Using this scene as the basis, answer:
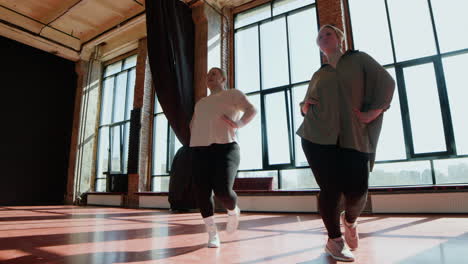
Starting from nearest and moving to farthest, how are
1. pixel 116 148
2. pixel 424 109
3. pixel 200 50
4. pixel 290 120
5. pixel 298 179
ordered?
pixel 424 109 → pixel 298 179 → pixel 290 120 → pixel 200 50 → pixel 116 148

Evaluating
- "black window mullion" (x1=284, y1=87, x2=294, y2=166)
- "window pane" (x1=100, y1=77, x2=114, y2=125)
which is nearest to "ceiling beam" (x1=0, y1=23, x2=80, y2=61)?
"window pane" (x1=100, y1=77, x2=114, y2=125)

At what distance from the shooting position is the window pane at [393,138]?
4367mm

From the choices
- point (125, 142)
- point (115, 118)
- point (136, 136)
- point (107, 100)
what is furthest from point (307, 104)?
point (107, 100)

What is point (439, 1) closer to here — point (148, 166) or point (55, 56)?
point (148, 166)

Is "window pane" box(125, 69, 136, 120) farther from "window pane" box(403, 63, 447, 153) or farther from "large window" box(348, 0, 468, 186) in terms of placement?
"window pane" box(403, 63, 447, 153)

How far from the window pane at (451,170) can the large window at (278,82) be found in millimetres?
1700

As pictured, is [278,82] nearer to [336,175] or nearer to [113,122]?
[336,175]

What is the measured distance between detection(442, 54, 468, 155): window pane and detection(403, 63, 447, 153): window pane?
0.15 meters

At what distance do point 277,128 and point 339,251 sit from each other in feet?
13.7

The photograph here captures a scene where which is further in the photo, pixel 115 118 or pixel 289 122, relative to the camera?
pixel 115 118

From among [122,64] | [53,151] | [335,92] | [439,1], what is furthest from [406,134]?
[53,151]

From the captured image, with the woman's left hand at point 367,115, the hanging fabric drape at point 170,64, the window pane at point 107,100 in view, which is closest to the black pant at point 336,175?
the woman's left hand at point 367,115

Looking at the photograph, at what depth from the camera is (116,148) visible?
26.4 ft

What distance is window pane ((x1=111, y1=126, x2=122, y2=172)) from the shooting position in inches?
310
